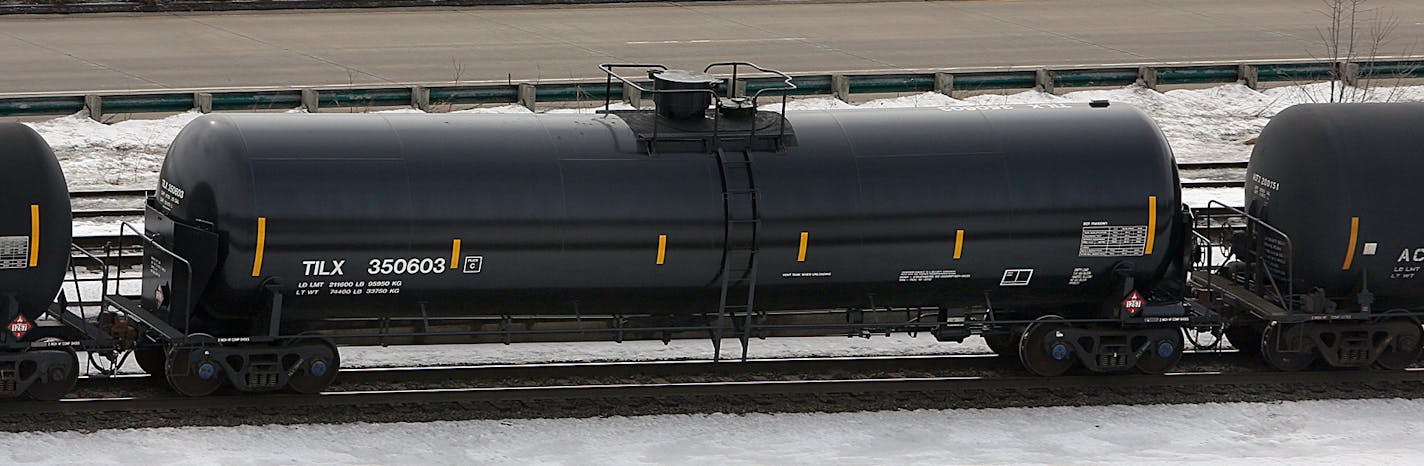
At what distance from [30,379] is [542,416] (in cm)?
464

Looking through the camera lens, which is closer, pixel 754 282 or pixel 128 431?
pixel 128 431

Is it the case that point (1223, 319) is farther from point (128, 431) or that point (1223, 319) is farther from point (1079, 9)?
point (1079, 9)

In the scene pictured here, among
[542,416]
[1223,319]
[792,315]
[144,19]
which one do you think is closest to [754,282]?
[792,315]

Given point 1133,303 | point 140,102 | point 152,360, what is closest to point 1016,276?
point 1133,303

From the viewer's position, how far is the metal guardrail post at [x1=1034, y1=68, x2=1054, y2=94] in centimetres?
3431

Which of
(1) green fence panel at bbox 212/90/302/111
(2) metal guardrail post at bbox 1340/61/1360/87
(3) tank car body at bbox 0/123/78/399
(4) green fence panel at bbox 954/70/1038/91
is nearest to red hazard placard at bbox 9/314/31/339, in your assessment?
(3) tank car body at bbox 0/123/78/399

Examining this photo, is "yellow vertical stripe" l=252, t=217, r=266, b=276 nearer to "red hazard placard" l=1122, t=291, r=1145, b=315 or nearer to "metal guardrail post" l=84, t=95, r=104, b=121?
"red hazard placard" l=1122, t=291, r=1145, b=315

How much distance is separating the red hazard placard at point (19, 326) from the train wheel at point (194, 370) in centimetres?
127

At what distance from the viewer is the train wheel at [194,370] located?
55.8ft

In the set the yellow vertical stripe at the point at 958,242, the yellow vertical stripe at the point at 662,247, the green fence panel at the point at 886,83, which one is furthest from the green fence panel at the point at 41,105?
the yellow vertical stripe at the point at 958,242

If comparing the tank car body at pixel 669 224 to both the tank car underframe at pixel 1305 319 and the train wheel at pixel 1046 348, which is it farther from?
the tank car underframe at pixel 1305 319

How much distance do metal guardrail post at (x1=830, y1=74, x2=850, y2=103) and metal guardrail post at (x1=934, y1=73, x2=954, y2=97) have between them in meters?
1.65

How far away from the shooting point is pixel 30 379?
1677 cm

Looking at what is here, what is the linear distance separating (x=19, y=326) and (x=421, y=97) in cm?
1518
